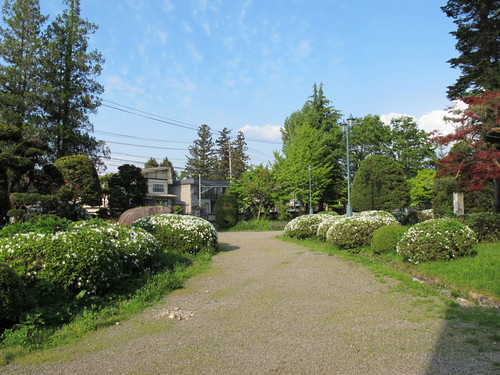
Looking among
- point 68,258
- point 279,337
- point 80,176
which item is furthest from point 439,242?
point 80,176

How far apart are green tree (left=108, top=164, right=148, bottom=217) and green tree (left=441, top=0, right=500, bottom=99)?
1925 centimetres

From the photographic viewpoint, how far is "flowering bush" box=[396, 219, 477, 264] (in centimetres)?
711

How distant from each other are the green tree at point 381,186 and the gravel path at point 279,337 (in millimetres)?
20418

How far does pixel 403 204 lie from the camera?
2536cm

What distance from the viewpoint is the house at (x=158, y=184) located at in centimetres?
4003

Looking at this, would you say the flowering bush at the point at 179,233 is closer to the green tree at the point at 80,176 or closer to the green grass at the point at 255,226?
the green tree at the point at 80,176

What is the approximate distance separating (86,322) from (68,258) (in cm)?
94

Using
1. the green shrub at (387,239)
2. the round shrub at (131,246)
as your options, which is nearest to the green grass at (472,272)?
the green shrub at (387,239)

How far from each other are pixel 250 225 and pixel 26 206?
18071 mm

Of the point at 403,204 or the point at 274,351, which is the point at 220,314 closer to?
the point at 274,351

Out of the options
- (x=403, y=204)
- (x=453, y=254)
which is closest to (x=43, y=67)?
(x=453, y=254)

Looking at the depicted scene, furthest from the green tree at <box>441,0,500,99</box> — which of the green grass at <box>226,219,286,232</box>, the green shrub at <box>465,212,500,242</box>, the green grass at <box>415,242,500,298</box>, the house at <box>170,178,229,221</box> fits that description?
the house at <box>170,178,229,221</box>

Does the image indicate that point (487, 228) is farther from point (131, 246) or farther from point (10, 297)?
point (10, 297)

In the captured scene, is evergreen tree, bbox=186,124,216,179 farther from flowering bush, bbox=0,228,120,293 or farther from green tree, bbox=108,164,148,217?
flowering bush, bbox=0,228,120,293
